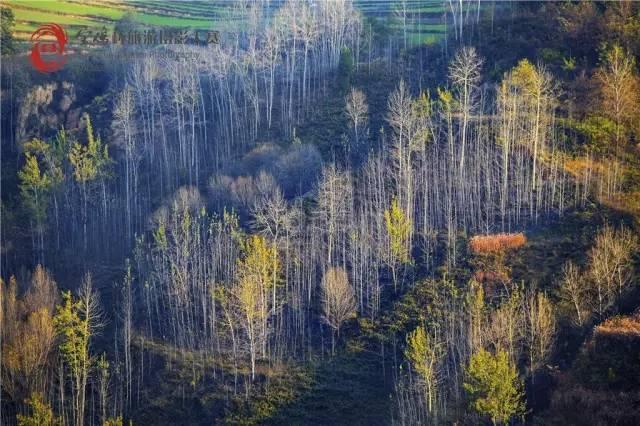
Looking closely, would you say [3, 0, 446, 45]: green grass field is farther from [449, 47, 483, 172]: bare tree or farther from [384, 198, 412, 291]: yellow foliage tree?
[384, 198, 412, 291]: yellow foliage tree

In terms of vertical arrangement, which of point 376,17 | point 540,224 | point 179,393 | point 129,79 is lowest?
point 179,393

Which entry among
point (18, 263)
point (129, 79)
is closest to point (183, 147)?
point (129, 79)

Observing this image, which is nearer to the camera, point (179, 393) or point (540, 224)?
point (179, 393)

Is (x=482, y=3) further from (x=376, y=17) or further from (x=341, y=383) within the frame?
(x=341, y=383)

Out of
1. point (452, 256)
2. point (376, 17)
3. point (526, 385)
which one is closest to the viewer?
point (526, 385)

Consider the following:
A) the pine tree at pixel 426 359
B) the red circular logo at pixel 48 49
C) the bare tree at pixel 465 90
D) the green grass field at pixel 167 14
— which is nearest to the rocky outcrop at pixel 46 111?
the red circular logo at pixel 48 49

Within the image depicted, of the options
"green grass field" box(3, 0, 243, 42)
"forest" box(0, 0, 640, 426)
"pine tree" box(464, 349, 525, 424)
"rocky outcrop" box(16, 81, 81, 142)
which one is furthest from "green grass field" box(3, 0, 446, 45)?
"pine tree" box(464, 349, 525, 424)

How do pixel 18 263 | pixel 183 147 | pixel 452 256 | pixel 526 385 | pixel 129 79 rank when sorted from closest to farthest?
1. pixel 526 385
2. pixel 452 256
3. pixel 18 263
4. pixel 183 147
5. pixel 129 79

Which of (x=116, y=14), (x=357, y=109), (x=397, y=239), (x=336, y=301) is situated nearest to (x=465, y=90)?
(x=357, y=109)
